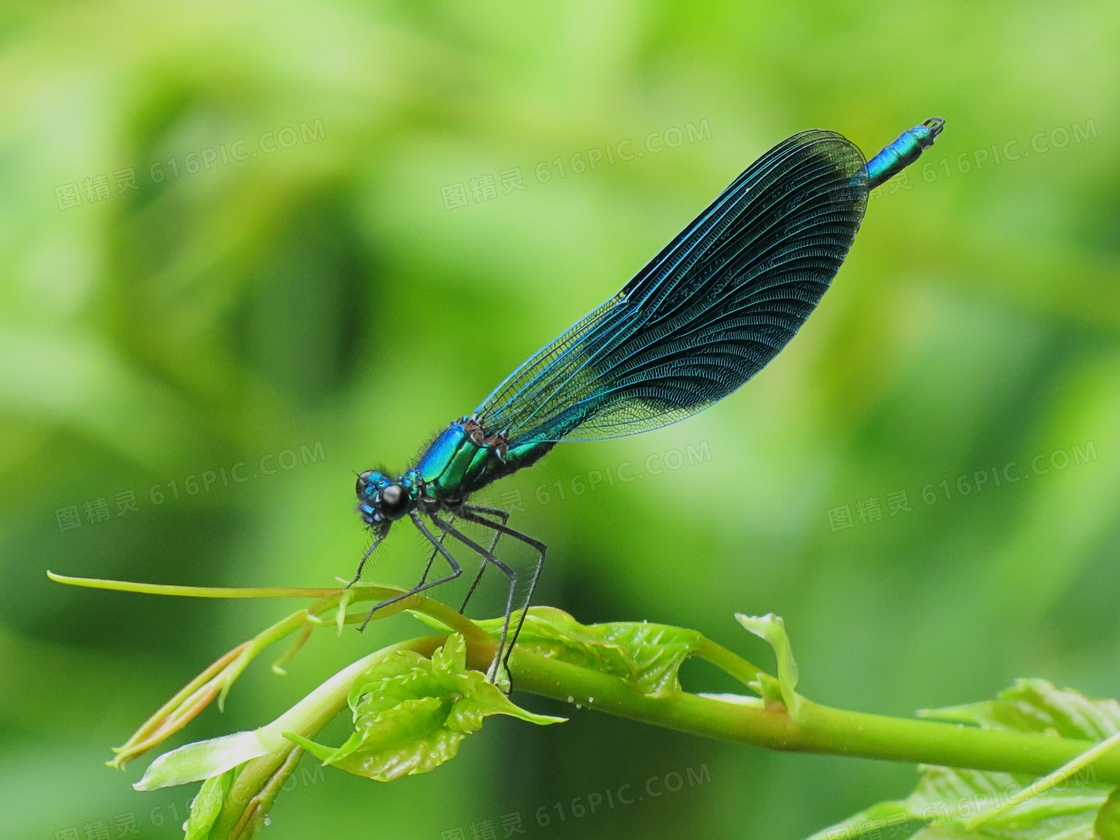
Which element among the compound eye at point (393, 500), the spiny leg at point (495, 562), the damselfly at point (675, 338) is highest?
the damselfly at point (675, 338)

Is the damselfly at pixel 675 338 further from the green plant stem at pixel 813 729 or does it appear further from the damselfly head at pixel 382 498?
the green plant stem at pixel 813 729

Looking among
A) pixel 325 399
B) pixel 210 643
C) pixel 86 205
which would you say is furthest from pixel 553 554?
pixel 86 205

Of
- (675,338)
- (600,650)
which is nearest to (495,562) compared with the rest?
(600,650)

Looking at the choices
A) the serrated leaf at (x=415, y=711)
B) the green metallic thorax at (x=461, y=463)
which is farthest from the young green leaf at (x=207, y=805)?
the green metallic thorax at (x=461, y=463)

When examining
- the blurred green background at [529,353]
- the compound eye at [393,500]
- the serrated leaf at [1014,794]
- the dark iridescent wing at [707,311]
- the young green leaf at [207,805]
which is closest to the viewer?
the young green leaf at [207,805]

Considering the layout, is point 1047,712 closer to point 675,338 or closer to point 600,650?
point 600,650

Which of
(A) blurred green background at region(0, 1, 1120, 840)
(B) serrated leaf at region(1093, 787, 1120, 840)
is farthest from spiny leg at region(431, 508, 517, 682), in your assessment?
(A) blurred green background at region(0, 1, 1120, 840)

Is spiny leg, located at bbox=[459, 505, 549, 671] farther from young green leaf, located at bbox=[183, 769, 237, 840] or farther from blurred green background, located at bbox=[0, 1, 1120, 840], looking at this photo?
blurred green background, located at bbox=[0, 1, 1120, 840]

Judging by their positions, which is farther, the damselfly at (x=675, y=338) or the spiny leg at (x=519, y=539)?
the damselfly at (x=675, y=338)
